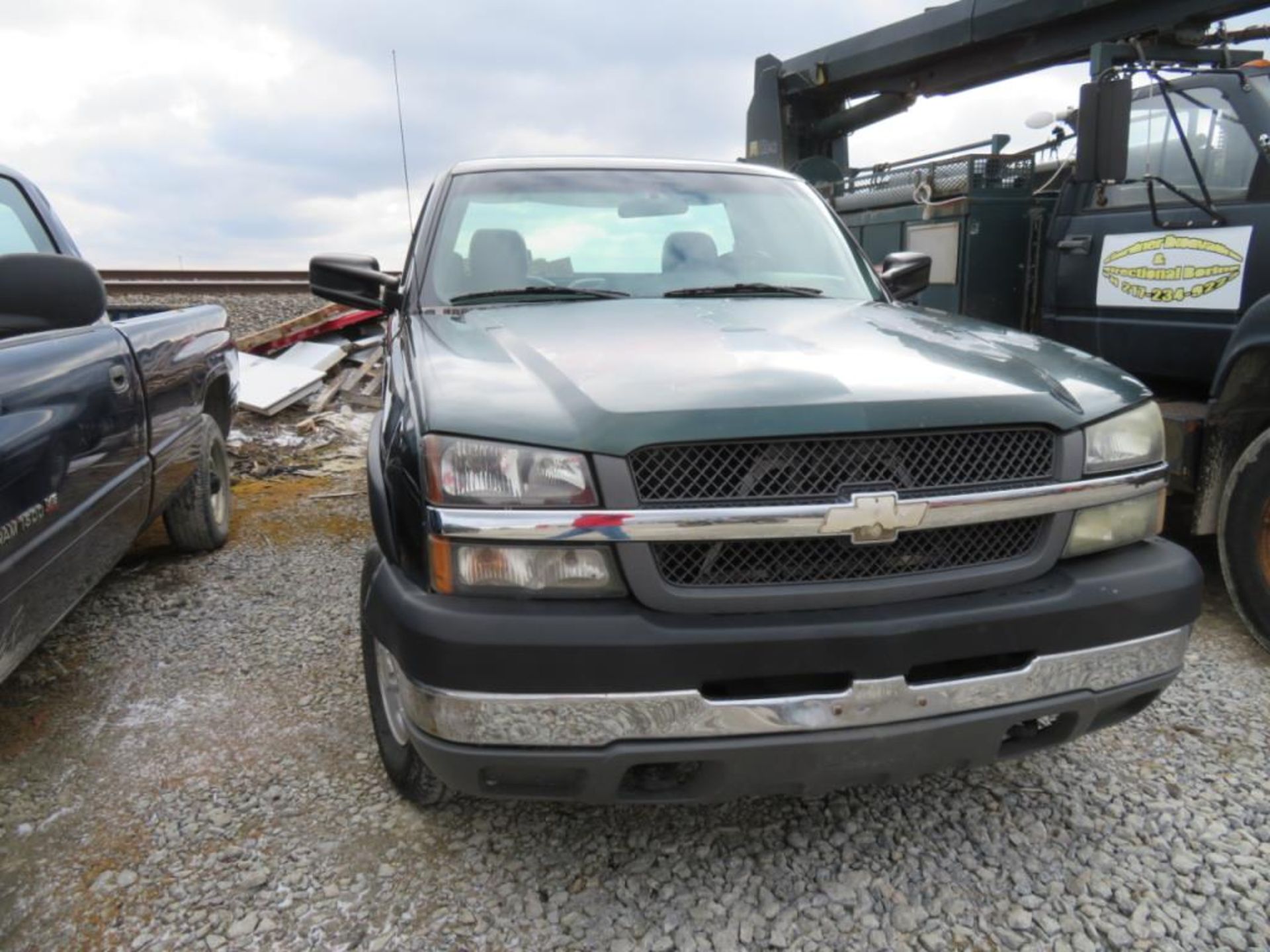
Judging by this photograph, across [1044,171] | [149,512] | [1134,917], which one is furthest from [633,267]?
[1044,171]

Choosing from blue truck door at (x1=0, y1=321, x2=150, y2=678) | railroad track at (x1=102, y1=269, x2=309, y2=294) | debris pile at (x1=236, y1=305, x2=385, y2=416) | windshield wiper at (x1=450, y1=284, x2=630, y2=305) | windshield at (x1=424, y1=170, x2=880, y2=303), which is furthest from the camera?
railroad track at (x1=102, y1=269, x2=309, y2=294)

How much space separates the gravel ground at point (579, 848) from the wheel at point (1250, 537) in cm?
34

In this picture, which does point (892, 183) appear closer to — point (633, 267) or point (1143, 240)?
point (1143, 240)

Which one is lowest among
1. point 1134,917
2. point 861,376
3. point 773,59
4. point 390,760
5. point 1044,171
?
point 1134,917

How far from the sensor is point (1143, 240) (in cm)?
401

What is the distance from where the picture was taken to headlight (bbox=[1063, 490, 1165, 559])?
2.00 m

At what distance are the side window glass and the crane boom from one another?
18.6 inches

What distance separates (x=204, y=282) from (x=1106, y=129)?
35.8 feet

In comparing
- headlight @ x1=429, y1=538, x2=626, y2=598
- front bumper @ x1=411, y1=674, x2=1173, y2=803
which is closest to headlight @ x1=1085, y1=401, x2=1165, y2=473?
front bumper @ x1=411, y1=674, x2=1173, y2=803

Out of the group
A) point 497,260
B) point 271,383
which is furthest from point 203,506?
point 271,383

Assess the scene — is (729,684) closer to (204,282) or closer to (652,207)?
(652,207)

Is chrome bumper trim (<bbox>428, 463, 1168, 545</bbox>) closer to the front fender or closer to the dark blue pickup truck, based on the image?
the front fender

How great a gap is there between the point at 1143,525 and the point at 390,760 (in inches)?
73.9

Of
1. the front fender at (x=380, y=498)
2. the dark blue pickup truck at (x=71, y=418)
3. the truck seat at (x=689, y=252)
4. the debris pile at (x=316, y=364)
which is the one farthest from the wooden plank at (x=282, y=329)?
the front fender at (x=380, y=498)
